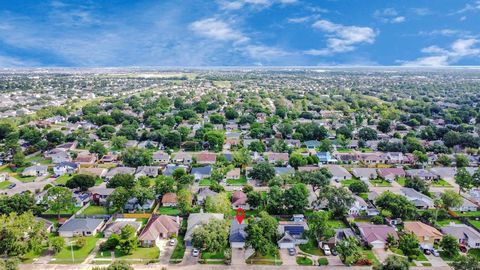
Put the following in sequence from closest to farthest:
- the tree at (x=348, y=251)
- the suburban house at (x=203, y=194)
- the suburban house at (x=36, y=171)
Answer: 1. the tree at (x=348, y=251)
2. the suburban house at (x=203, y=194)
3. the suburban house at (x=36, y=171)

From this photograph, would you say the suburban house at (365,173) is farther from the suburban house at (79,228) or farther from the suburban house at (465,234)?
the suburban house at (79,228)

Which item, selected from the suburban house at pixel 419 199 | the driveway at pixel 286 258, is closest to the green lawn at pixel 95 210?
the driveway at pixel 286 258

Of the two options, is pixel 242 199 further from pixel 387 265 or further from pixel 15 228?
pixel 15 228

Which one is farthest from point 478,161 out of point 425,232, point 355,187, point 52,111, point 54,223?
point 52,111

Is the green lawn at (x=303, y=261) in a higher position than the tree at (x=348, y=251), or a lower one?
lower

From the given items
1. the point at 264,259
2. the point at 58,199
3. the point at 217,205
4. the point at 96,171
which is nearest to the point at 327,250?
the point at 264,259

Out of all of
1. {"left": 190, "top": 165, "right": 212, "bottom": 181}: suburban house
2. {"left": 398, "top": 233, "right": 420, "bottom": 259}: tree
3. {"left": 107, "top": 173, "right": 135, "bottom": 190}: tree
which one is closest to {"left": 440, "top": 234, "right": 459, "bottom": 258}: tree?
{"left": 398, "top": 233, "right": 420, "bottom": 259}: tree
